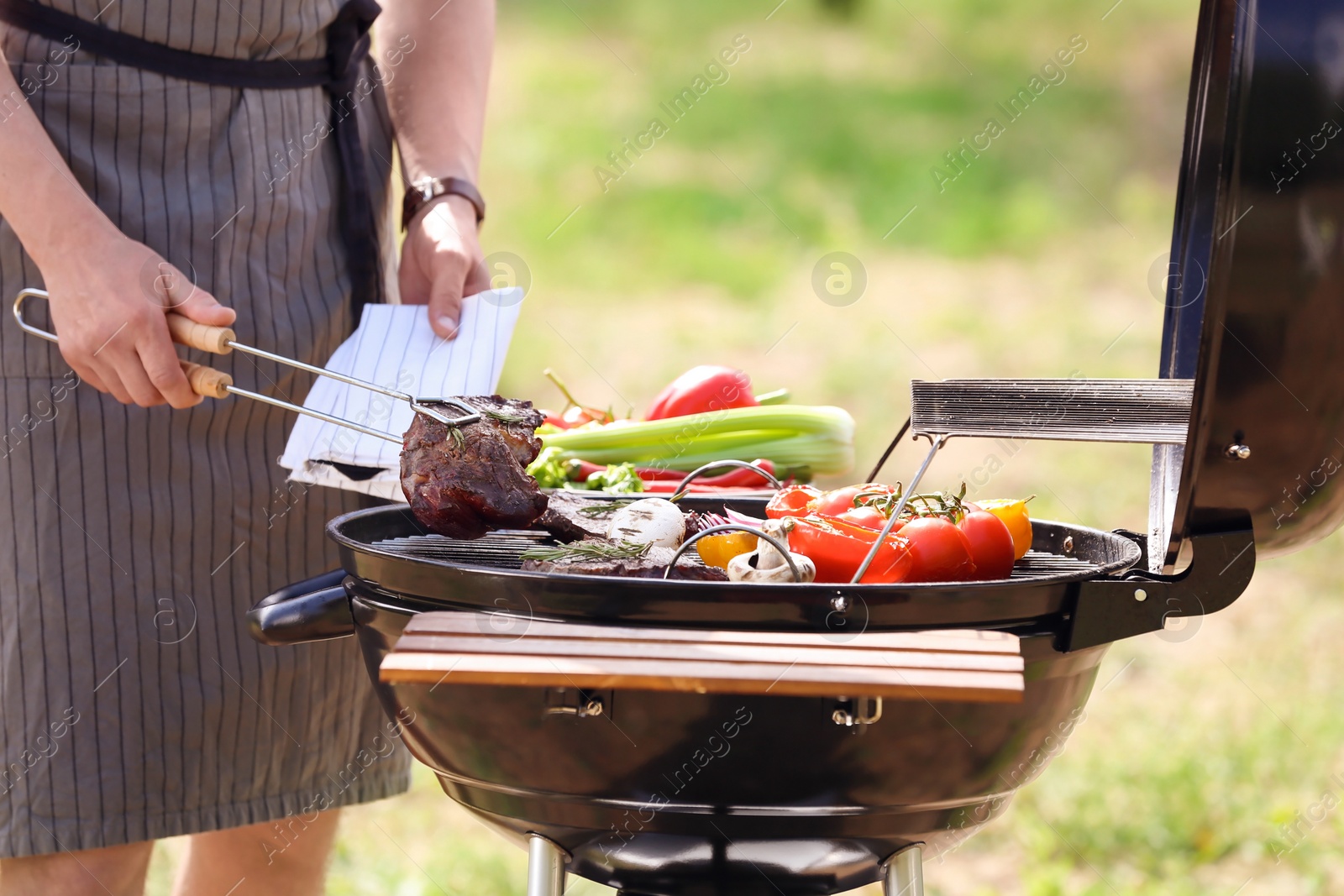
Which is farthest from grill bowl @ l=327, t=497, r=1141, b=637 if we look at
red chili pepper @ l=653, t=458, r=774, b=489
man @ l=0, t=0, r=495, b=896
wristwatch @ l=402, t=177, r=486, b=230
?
wristwatch @ l=402, t=177, r=486, b=230

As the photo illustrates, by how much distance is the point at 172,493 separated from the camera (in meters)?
1.91

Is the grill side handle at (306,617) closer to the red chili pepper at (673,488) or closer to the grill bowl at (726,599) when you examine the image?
the grill bowl at (726,599)

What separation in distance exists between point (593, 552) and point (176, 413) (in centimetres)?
83

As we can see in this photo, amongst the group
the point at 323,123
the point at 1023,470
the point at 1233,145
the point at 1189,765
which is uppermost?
the point at 323,123

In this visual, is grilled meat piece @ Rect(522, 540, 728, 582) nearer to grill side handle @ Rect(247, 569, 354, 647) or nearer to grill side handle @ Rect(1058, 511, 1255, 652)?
grill side handle @ Rect(247, 569, 354, 647)

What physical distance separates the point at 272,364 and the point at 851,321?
7.22 m

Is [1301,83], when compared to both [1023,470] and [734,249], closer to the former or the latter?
[1023,470]

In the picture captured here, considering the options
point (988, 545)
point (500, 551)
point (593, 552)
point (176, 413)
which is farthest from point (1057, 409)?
point (176, 413)

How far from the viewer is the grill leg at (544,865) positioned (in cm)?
135

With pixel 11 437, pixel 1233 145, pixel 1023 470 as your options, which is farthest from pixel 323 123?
pixel 1023 470

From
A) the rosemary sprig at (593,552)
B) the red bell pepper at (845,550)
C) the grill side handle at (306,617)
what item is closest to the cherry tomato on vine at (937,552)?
the red bell pepper at (845,550)

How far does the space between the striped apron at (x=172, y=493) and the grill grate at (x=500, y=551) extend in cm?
49

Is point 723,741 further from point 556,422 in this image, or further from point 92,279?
point 556,422

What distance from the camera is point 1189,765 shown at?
3486 millimetres
